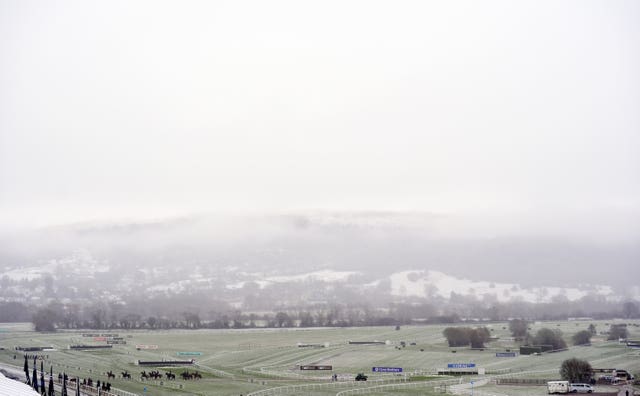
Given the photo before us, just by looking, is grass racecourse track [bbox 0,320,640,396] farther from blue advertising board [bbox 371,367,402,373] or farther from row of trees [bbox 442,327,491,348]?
row of trees [bbox 442,327,491,348]

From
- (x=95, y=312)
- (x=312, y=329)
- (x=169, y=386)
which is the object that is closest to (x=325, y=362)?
(x=169, y=386)

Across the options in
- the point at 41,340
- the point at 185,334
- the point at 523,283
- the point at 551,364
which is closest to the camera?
the point at 551,364

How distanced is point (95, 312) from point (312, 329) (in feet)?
130

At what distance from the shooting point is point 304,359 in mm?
74812

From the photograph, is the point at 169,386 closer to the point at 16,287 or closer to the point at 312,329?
the point at 312,329

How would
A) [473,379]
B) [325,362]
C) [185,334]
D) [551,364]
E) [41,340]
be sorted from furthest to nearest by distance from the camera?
[185,334]
[41,340]
[325,362]
[551,364]
[473,379]

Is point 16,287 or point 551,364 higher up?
point 16,287

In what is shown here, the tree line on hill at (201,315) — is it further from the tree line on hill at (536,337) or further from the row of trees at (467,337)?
the row of trees at (467,337)

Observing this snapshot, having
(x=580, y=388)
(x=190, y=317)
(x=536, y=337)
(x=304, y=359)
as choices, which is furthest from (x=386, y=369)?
(x=190, y=317)

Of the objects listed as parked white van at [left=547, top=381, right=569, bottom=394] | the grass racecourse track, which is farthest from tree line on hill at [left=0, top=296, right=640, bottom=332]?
parked white van at [left=547, top=381, right=569, bottom=394]

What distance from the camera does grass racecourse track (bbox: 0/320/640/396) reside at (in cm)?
5441

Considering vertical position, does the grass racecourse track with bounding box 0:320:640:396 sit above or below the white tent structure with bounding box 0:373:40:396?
below

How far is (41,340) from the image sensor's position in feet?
303

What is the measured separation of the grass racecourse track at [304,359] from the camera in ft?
178
